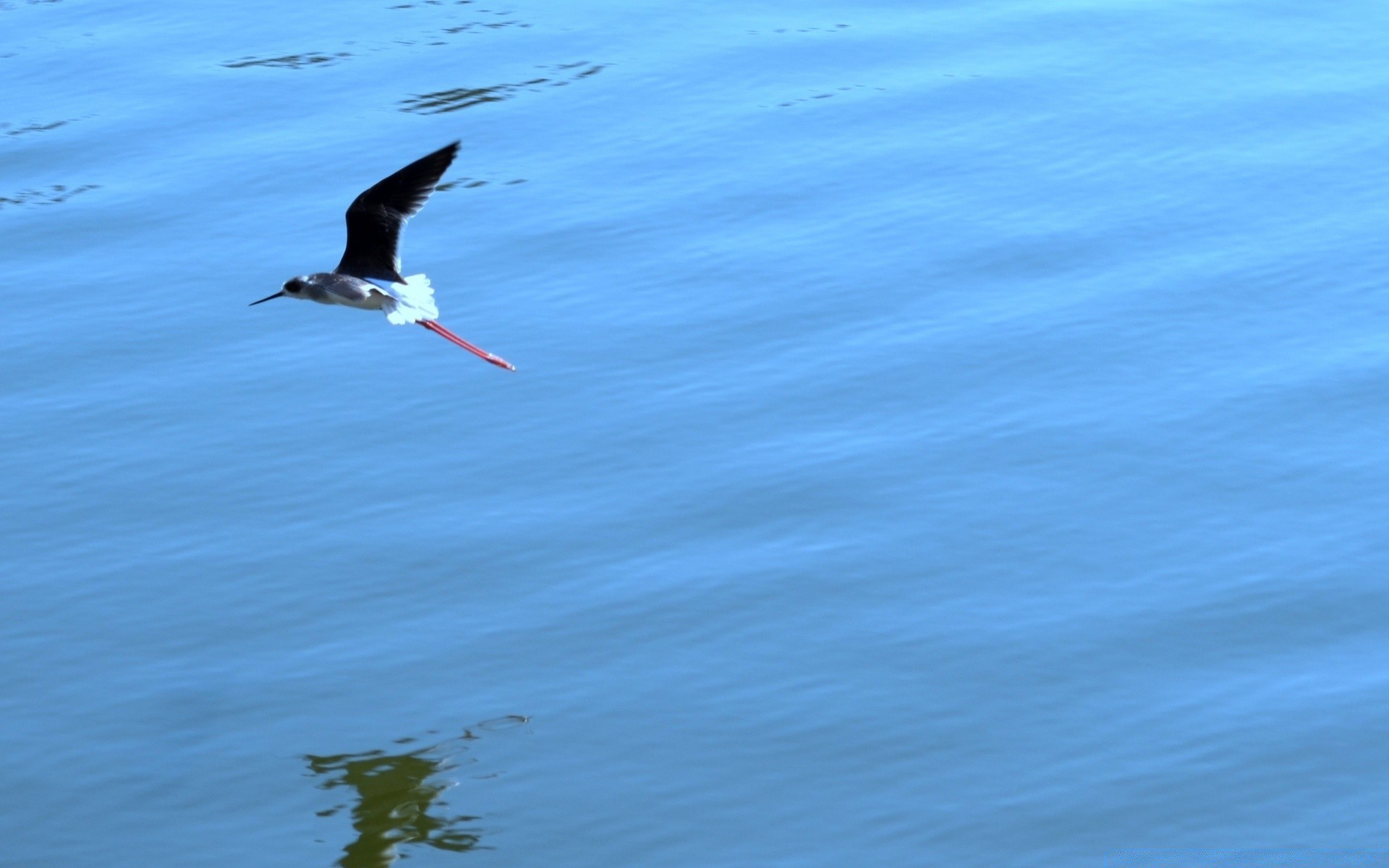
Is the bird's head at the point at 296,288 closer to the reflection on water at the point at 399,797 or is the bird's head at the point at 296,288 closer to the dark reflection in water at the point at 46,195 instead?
the reflection on water at the point at 399,797

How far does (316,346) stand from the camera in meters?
17.0

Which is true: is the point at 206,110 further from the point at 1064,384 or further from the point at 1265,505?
the point at 1265,505

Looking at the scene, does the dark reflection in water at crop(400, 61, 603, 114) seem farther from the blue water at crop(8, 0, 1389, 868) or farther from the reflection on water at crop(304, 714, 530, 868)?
the reflection on water at crop(304, 714, 530, 868)

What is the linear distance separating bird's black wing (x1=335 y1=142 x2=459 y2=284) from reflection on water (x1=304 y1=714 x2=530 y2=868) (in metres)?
3.41

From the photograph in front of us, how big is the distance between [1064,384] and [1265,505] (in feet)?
6.98

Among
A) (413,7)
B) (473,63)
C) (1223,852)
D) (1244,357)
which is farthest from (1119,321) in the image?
(413,7)

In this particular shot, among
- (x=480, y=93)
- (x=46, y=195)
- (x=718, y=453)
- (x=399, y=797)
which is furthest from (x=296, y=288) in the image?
(x=480, y=93)

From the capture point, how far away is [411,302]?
1359 centimetres

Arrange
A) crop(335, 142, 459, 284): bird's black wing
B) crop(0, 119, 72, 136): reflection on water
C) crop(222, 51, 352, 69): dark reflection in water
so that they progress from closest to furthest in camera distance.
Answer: crop(335, 142, 459, 284): bird's black wing
crop(0, 119, 72, 136): reflection on water
crop(222, 51, 352, 69): dark reflection in water

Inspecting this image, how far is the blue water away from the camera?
11516mm

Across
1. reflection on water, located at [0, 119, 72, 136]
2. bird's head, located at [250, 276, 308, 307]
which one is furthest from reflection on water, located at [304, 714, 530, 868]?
reflection on water, located at [0, 119, 72, 136]

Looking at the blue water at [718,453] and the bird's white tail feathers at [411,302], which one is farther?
the bird's white tail feathers at [411,302]

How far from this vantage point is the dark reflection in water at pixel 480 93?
70.5 feet

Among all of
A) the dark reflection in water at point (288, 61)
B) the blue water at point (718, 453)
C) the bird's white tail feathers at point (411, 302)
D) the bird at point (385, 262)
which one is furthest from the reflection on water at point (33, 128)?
the bird's white tail feathers at point (411, 302)
